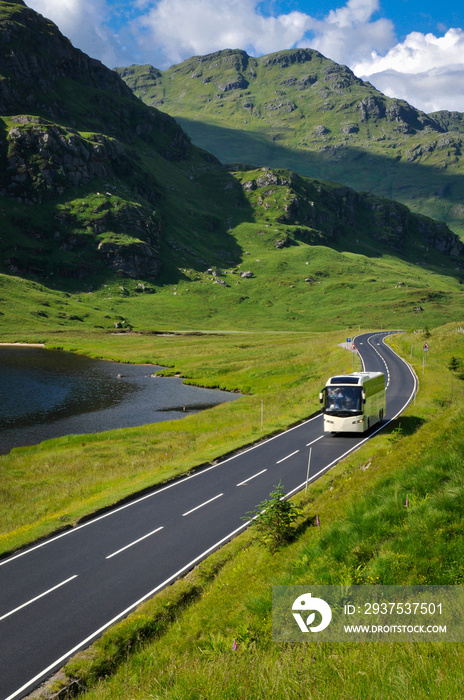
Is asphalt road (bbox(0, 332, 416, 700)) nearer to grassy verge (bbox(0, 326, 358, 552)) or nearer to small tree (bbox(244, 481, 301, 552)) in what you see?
grassy verge (bbox(0, 326, 358, 552))

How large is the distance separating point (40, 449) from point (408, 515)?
134ft

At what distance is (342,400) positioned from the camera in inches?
1400

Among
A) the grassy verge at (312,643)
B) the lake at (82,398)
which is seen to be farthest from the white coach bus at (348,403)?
the lake at (82,398)

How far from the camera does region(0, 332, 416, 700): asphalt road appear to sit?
13602mm

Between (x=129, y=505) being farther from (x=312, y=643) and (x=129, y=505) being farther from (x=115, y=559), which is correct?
(x=312, y=643)

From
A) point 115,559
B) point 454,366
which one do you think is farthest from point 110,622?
point 454,366

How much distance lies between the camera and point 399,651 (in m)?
7.18

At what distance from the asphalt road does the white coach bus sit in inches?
127

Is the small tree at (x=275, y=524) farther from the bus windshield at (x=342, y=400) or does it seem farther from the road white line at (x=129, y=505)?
the bus windshield at (x=342, y=400)

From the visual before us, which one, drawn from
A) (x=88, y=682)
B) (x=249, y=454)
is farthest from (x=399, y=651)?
(x=249, y=454)

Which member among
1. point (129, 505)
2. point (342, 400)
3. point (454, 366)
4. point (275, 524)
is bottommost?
point (129, 505)

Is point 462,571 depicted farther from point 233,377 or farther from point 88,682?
point 233,377

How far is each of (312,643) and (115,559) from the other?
12394mm

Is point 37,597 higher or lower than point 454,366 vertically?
lower
